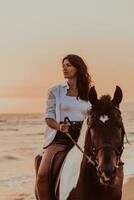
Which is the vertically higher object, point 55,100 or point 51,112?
point 55,100

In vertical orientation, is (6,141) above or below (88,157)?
below

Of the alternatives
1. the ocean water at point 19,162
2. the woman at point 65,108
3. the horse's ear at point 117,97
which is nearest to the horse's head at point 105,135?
the horse's ear at point 117,97

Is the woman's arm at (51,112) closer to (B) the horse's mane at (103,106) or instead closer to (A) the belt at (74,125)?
(A) the belt at (74,125)

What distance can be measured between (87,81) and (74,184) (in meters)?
1.26

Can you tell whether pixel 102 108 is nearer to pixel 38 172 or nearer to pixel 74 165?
pixel 74 165

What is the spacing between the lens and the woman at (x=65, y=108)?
6230 mm

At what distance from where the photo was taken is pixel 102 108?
206 inches

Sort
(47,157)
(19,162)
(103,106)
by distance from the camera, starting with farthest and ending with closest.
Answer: (19,162) → (47,157) → (103,106)

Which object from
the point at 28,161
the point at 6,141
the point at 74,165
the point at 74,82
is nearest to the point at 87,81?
the point at 74,82

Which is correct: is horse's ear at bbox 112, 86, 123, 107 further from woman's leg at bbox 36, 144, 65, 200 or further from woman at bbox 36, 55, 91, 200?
woman's leg at bbox 36, 144, 65, 200

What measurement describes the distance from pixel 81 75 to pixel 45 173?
1138 millimetres

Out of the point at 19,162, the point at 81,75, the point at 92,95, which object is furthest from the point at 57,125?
the point at 19,162

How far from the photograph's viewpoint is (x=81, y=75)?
638cm

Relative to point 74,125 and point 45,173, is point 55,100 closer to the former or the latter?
point 74,125
